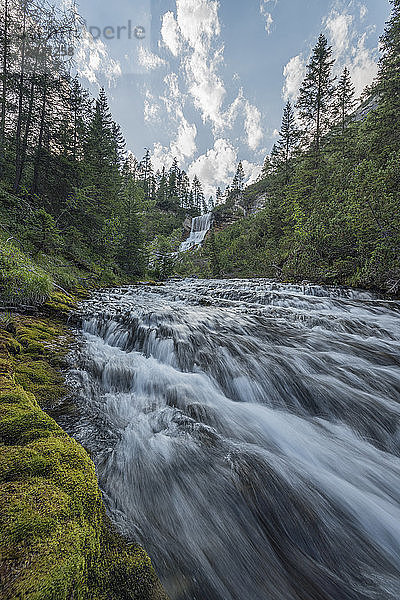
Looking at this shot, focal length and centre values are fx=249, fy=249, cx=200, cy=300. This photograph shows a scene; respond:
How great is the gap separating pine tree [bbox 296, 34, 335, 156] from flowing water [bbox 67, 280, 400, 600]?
19.8m

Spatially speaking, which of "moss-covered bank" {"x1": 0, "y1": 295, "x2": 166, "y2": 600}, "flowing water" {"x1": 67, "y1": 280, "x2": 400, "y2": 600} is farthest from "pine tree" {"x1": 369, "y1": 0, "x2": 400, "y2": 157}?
"moss-covered bank" {"x1": 0, "y1": 295, "x2": 166, "y2": 600}

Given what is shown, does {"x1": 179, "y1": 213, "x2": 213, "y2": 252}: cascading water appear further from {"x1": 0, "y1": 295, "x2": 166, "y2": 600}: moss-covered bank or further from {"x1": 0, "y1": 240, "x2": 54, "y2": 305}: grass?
{"x1": 0, "y1": 295, "x2": 166, "y2": 600}: moss-covered bank

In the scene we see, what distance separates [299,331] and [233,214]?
42632 mm

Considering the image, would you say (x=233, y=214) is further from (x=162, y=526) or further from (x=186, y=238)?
(x=162, y=526)

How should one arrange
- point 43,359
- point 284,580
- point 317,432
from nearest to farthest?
point 284,580, point 317,432, point 43,359

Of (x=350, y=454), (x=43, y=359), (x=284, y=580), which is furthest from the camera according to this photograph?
(x=43, y=359)

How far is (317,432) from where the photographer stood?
9.04 ft

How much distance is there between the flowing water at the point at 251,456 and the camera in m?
1.52

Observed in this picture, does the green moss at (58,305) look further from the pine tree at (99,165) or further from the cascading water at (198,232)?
the cascading water at (198,232)

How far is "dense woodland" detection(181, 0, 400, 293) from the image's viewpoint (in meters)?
8.48

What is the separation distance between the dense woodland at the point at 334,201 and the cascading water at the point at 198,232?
15780mm

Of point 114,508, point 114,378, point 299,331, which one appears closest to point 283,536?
point 114,508

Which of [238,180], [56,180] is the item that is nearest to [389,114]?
[56,180]

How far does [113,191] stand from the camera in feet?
56.1
